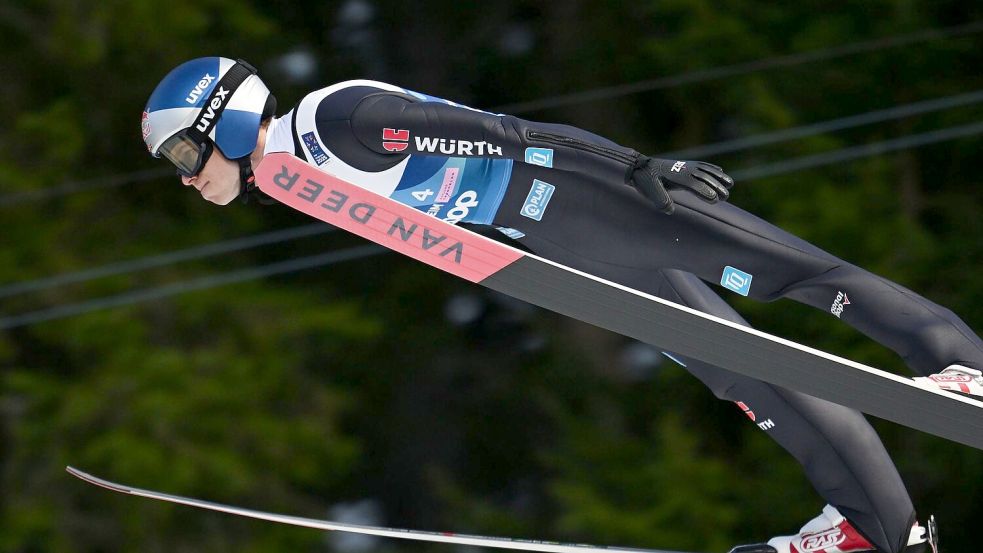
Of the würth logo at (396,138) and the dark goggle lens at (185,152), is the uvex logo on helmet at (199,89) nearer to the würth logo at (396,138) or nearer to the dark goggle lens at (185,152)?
the dark goggle lens at (185,152)

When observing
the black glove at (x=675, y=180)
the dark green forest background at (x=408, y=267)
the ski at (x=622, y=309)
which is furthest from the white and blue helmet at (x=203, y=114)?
the dark green forest background at (x=408, y=267)

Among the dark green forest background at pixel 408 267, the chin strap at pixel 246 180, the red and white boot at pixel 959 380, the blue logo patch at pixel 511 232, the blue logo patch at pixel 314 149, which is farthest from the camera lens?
the dark green forest background at pixel 408 267

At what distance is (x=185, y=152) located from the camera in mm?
3426

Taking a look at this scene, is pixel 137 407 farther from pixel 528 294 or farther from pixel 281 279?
pixel 528 294

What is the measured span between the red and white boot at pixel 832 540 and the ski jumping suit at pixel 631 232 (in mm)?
32

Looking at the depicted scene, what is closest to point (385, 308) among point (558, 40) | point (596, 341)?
point (596, 341)

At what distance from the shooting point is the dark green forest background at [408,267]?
7012 mm

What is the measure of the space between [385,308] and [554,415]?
124cm

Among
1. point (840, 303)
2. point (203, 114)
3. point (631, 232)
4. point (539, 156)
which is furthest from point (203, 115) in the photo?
point (840, 303)

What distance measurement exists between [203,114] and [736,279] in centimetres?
124

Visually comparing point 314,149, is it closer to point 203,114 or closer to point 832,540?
point 203,114

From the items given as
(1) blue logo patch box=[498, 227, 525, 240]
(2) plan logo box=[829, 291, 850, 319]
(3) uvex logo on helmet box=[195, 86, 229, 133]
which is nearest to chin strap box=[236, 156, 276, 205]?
(3) uvex logo on helmet box=[195, 86, 229, 133]

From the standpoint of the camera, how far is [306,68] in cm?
787

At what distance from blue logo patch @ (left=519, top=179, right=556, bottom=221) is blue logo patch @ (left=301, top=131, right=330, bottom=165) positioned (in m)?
0.47
